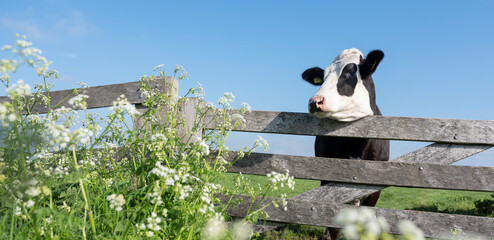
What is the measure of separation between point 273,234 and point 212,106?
310 cm

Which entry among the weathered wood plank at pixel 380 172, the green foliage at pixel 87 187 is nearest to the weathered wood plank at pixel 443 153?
the weathered wood plank at pixel 380 172

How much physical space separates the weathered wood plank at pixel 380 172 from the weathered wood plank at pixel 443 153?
4.1 inches

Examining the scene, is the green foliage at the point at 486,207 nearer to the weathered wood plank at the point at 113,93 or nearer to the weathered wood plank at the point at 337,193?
the weathered wood plank at the point at 337,193

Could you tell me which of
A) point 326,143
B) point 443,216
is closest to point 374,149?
point 326,143

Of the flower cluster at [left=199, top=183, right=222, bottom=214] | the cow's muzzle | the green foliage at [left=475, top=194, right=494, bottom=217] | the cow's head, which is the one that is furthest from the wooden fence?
the green foliage at [left=475, top=194, right=494, bottom=217]

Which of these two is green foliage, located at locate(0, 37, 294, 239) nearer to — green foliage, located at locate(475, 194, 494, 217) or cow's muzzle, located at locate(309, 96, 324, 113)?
cow's muzzle, located at locate(309, 96, 324, 113)

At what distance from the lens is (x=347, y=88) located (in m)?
4.60

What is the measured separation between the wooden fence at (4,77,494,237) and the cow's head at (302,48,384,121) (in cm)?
18

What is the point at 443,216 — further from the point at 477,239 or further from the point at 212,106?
the point at 212,106

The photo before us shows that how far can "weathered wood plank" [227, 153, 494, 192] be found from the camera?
4.22 meters

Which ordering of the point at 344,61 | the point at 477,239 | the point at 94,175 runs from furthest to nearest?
1. the point at 344,61
2. the point at 477,239
3. the point at 94,175

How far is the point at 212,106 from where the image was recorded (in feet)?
12.2

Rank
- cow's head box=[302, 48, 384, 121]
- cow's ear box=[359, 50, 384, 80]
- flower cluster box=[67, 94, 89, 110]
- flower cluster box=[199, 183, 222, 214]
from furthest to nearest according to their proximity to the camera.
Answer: cow's ear box=[359, 50, 384, 80], cow's head box=[302, 48, 384, 121], flower cluster box=[199, 183, 222, 214], flower cluster box=[67, 94, 89, 110]

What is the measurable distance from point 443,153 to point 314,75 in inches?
76.7
